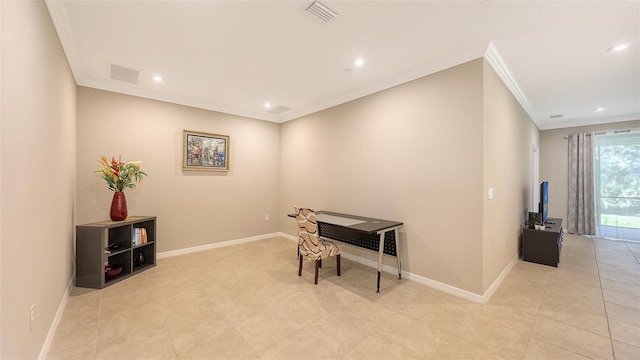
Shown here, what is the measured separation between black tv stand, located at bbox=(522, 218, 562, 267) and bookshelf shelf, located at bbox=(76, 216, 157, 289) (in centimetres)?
566

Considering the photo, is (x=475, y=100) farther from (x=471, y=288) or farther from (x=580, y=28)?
(x=471, y=288)

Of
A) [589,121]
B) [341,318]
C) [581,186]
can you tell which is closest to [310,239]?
[341,318]

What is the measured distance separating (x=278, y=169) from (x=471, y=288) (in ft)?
13.5

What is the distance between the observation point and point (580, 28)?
2.22m

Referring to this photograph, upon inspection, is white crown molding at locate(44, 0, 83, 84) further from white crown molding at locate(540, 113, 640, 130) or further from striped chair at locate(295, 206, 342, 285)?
white crown molding at locate(540, 113, 640, 130)

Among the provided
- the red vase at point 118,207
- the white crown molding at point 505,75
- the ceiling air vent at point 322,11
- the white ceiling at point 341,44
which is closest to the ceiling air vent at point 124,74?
the white ceiling at point 341,44

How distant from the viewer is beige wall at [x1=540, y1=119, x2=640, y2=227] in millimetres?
5855

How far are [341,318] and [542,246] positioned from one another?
11.5ft

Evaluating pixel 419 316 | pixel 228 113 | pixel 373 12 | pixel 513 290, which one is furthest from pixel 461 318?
pixel 228 113

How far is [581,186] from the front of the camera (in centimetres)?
556

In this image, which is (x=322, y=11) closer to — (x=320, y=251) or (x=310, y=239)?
(x=310, y=239)

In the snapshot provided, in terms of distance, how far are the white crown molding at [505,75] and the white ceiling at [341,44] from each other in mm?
19

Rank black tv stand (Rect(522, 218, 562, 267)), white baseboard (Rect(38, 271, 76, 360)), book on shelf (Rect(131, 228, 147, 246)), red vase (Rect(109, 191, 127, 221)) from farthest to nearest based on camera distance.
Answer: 1. black tv stand (Rect(522, 218, 562, 267))
2. book on shelf (Rect(131, 228, 147, 246))
3. red vase (Rect(109, 191, 127, 221))
4. white baseboard (Rect(38, 271, 76, 360))

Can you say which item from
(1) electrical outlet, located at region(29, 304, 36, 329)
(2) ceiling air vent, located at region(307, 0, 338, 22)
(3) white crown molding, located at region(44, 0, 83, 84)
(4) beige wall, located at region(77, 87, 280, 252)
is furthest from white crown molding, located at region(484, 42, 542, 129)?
(1) electrical outlet, located at region(29, 304, 36, 329)
